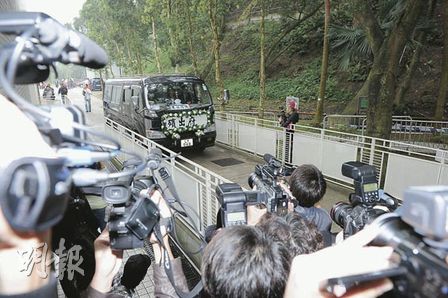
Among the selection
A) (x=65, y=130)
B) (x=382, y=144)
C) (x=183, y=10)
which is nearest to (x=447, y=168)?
(x=382, y=144)

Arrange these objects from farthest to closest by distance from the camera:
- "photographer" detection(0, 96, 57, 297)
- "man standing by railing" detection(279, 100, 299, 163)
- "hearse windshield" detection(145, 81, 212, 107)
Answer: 1. "hearse windshield" detection(145, 81, 212, 107)
2. "man standing by railing" detection(279, 100, 299, 163)
3. "photographer" detection(0, 96, 57, 297)

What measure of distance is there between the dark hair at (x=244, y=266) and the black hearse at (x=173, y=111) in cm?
727

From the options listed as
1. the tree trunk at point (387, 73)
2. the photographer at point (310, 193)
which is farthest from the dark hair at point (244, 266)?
the tree trunk at point (387, 73)

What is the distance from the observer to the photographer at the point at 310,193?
97.8 inches

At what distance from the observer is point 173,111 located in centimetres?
841

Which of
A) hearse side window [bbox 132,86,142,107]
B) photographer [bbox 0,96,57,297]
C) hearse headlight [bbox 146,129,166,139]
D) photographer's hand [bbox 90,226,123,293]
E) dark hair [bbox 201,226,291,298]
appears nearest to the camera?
photographer [bbox 0,96,57,297]

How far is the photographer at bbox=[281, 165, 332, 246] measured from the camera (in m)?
2.48

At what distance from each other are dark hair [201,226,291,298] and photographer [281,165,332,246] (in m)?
1.36

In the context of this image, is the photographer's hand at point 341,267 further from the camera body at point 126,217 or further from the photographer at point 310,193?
the photographer at point 310,193

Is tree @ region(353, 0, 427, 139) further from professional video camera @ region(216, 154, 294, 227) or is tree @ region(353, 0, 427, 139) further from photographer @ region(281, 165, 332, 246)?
photographer @ region(281, 165, 332, 246)

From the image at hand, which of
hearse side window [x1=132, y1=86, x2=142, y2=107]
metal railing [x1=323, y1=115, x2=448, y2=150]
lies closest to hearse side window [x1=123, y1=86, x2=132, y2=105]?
hearse side window [x1=132, y1=86, x2=142, y2=107]

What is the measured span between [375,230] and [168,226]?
1282 mm

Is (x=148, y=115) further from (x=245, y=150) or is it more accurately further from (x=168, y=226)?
(x=168, y=226)

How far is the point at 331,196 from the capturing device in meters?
5.96
